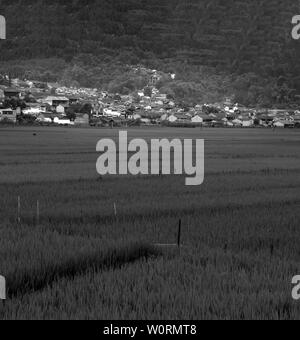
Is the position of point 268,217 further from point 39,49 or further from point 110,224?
point 39,49

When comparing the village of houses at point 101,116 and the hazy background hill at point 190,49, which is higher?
the hazy background hill at point 190,49

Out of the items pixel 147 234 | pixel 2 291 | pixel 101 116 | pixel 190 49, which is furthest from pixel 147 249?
pixel 190 49

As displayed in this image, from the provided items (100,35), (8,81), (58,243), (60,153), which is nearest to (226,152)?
(60,153)

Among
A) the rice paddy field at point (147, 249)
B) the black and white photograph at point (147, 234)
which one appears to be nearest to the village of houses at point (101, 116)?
the black and white photograph at point (147, 234)

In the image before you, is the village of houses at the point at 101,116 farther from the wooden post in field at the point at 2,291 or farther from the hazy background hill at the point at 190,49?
the wooden post in field at the point at 2,291

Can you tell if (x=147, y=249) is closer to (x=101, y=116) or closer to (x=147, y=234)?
(x=147, y=234)
